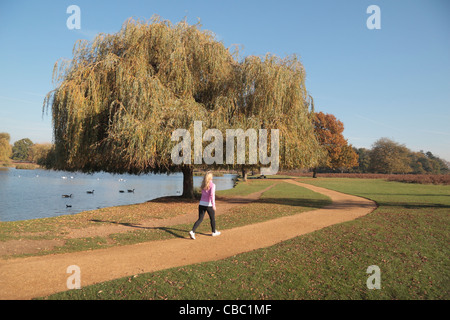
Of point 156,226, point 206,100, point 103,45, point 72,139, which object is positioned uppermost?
point 103,45

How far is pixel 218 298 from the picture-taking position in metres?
4.63

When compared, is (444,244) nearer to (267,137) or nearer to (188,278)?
(188,278)

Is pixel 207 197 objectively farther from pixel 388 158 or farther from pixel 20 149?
pixel 20 149

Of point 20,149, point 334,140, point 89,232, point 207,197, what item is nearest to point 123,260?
point 207,197

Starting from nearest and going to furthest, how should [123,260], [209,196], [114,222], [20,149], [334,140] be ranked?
[123,260] → [209,196] → [114,222] → [334,140] → [20,149]

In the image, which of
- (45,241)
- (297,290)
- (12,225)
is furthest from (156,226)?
(297,290)

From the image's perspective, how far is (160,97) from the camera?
13.5m

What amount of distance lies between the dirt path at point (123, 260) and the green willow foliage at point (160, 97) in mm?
5542

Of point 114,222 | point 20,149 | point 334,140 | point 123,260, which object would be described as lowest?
point 114,222

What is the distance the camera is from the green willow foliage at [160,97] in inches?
505

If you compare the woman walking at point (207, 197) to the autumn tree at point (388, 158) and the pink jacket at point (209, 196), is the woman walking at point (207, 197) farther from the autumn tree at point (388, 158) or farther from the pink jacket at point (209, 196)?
the autumn tree at point (388, 158)

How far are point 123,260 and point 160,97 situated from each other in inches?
348

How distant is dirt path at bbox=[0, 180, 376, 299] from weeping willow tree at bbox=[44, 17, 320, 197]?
18.2 feet
